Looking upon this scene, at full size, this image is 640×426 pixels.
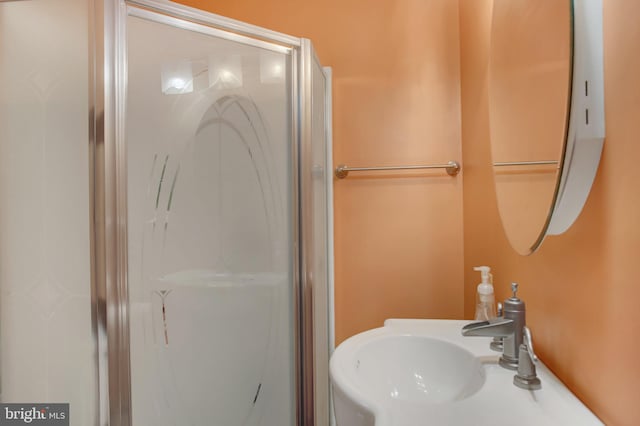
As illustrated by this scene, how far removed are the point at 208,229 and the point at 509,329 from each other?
829 mm

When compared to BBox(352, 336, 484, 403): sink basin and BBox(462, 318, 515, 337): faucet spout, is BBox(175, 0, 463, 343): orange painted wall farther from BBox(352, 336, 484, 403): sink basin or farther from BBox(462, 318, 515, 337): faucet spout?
BBox(462, 318, 515, 337): faucet spout

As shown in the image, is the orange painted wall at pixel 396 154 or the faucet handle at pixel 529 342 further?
the orange painted wall at pixel 396 154

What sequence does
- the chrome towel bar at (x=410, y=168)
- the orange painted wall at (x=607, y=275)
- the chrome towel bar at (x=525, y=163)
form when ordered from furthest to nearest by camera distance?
the chrome towel bar at (x=410, y=168), the chrome towel bar at (x=525, y=163), the orange painted wall at (x=607, y=275)

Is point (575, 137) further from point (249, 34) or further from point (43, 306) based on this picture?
point (43, 306)

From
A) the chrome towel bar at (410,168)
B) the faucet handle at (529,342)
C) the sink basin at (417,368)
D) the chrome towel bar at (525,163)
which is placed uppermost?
the chrome towel bar at (410,168)

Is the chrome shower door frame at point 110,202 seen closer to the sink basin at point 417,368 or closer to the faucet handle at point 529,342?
the sink basin at point 417,368

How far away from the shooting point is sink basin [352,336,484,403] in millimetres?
798

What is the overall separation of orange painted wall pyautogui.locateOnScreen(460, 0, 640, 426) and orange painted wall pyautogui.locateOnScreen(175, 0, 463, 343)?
672 mm

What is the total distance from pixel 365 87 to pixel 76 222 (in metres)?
1.16

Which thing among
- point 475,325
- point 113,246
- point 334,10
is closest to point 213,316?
point 113,246

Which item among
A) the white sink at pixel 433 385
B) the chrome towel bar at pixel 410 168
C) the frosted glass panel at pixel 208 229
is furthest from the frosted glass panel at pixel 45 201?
the chrome towel bar at pixel 410 168

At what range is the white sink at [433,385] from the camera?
21.4 inches

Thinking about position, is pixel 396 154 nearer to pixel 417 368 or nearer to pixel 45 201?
pixel 417 368

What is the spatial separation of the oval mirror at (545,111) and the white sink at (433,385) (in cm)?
25
